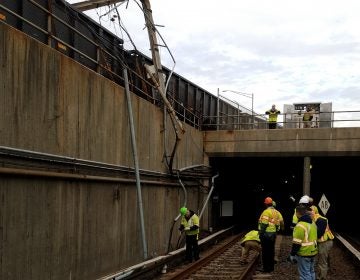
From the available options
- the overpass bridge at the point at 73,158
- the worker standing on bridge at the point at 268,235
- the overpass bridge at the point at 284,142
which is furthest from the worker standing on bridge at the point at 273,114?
the worker standing on bridge at the point at 268,235

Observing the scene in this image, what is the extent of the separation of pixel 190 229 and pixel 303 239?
22.1ft

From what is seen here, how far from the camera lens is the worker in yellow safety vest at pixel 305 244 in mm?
8266

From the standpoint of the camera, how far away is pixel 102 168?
37.3 ft

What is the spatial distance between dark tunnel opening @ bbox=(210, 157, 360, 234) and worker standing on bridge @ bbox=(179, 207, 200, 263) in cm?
1016

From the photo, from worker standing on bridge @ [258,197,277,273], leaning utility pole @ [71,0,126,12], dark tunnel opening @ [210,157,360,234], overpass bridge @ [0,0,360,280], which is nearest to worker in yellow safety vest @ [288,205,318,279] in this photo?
overpass bridge @ [0,0,360,280]

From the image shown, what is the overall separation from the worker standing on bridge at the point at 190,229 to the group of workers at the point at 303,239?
5.03 ft

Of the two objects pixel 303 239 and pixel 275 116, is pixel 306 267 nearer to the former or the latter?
pixel 303 239

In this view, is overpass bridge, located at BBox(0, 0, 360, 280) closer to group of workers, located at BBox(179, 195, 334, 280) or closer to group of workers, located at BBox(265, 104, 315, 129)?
group of workers, located at BBox(179, 195, 334, 280)

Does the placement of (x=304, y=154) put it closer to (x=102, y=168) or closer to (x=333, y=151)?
(x=333, y=151)

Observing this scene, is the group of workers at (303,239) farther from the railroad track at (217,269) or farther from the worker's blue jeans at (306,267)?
the railroad track at (217,269)

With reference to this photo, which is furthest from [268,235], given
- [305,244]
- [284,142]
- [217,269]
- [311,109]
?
[311,109]

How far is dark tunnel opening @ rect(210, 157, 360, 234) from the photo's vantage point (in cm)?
2872

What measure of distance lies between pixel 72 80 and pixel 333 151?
1590cm

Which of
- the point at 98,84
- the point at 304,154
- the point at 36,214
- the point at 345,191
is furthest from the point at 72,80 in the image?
the point at 345,191
